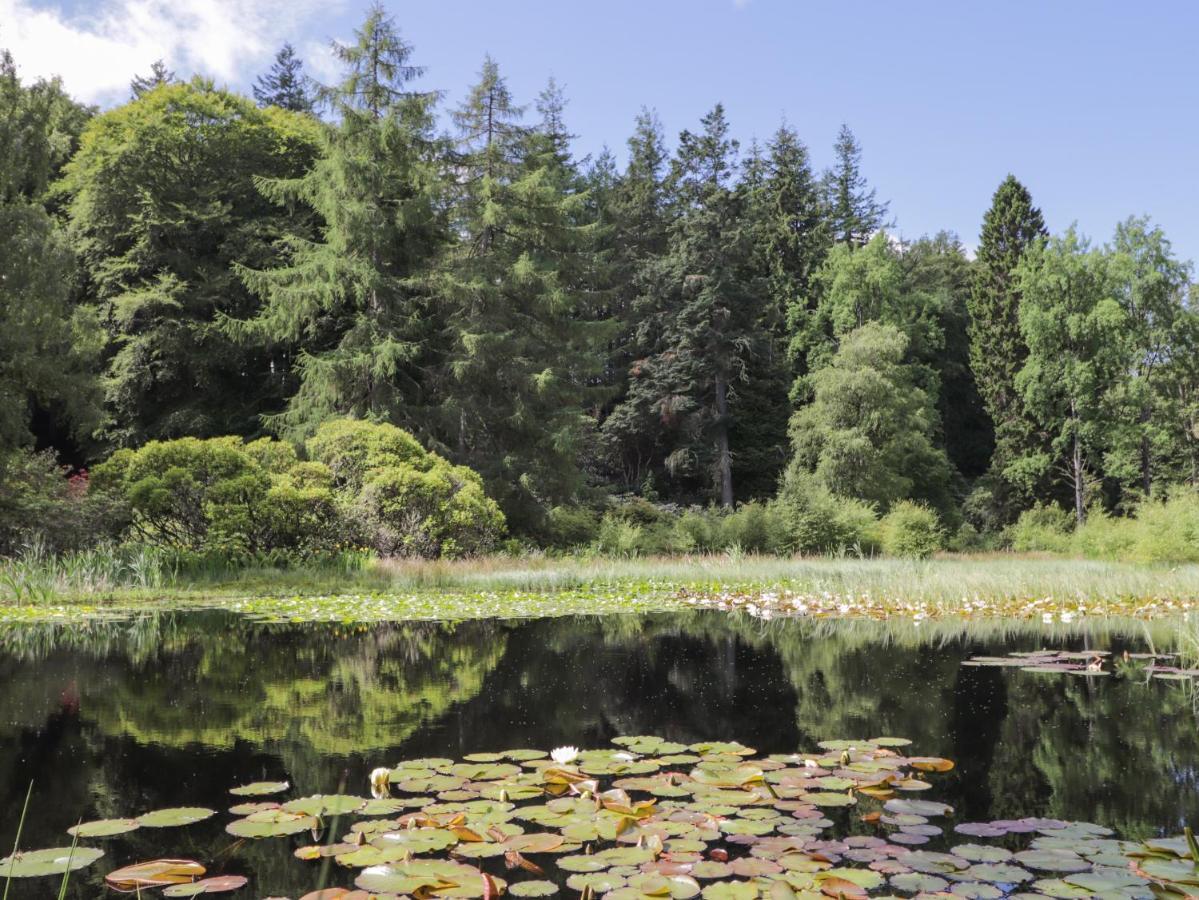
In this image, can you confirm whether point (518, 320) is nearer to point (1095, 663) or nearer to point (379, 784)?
point (1095, 663)

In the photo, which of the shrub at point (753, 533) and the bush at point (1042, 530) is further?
the bush at point (1042, 530)

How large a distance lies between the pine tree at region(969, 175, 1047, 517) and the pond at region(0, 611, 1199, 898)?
85.6ft

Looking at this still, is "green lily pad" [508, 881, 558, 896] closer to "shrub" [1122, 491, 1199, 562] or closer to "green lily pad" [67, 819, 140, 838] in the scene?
"green lily pad" [67, 819, 140, 838]

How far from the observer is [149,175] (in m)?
25.4

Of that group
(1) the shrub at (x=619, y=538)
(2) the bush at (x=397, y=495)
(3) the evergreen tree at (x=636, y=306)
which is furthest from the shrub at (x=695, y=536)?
(3) the evergreen tree at (x=636, y=306)

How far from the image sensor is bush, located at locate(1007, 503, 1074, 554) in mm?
28250

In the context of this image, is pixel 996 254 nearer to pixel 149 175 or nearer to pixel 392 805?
pixel 149 175

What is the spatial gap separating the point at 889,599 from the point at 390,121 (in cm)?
1780

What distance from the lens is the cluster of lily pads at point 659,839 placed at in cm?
294

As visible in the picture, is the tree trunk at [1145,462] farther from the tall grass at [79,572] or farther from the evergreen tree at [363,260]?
the tall grass at [79,572]

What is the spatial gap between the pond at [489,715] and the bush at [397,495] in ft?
22.8

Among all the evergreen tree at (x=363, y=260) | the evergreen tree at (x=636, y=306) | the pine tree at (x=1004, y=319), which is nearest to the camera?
the evergreen tree at (x=363, y=260)

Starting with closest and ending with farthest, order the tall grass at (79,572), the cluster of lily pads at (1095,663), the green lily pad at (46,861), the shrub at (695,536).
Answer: the green lily pad at (46,861) < the cluster of lily pads at (1095,663) < the tall grass at (79,572) < the shrub at (695,536)

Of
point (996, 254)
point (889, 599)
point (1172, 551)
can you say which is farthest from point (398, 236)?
point (996, 254)
